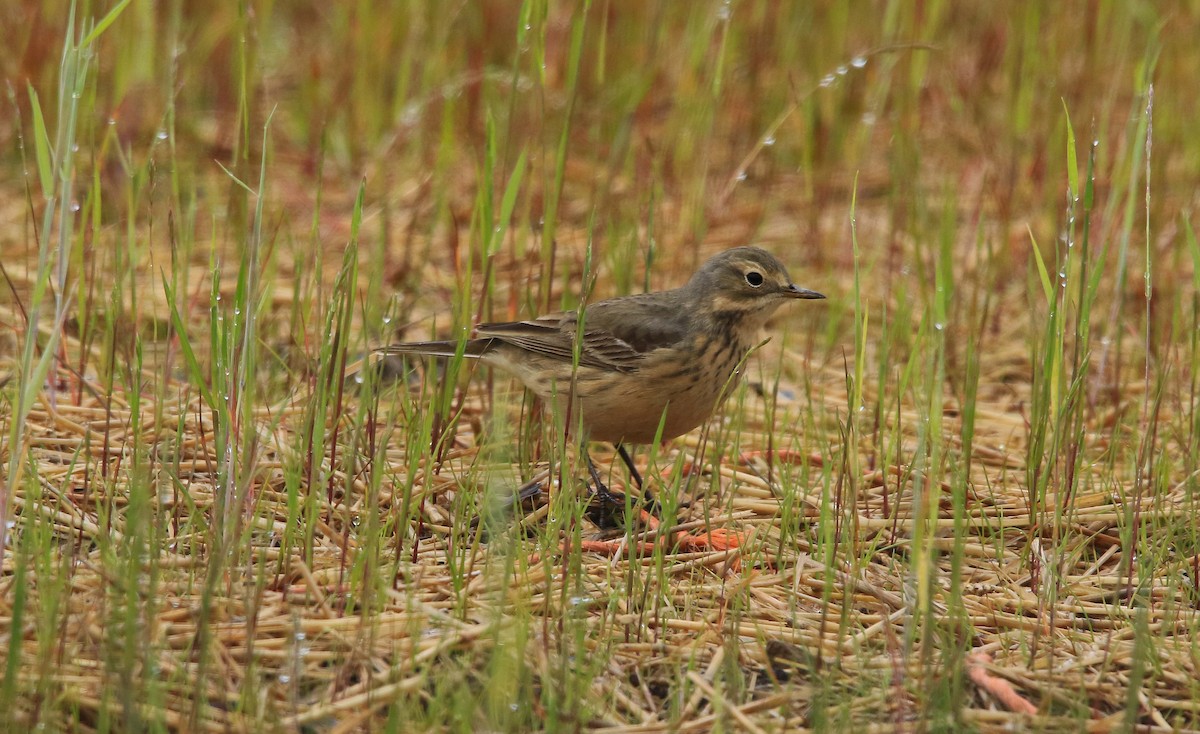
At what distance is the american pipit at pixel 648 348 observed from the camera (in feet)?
18.0

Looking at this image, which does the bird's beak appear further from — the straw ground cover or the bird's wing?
the bird's wing

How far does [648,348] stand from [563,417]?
44 cm

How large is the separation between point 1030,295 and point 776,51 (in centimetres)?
346

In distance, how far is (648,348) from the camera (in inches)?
220

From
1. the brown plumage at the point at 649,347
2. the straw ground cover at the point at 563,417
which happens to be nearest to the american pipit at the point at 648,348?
the brown plumage at the point at 649,347

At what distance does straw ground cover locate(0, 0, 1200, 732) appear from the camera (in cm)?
352

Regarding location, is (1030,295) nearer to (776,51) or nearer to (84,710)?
(776,51)

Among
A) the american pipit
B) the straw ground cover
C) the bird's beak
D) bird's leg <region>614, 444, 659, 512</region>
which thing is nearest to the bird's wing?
the american pipit

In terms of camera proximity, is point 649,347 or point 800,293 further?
point 800,293

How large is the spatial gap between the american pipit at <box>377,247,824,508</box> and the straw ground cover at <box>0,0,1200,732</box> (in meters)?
0.19

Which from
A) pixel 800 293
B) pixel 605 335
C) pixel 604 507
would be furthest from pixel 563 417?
pixel 800 293

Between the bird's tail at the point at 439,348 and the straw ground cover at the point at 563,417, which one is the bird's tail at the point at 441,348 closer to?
the bird's tail at the point at 439,348

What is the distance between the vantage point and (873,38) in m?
8.79

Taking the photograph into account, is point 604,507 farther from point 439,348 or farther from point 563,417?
point 439,348
